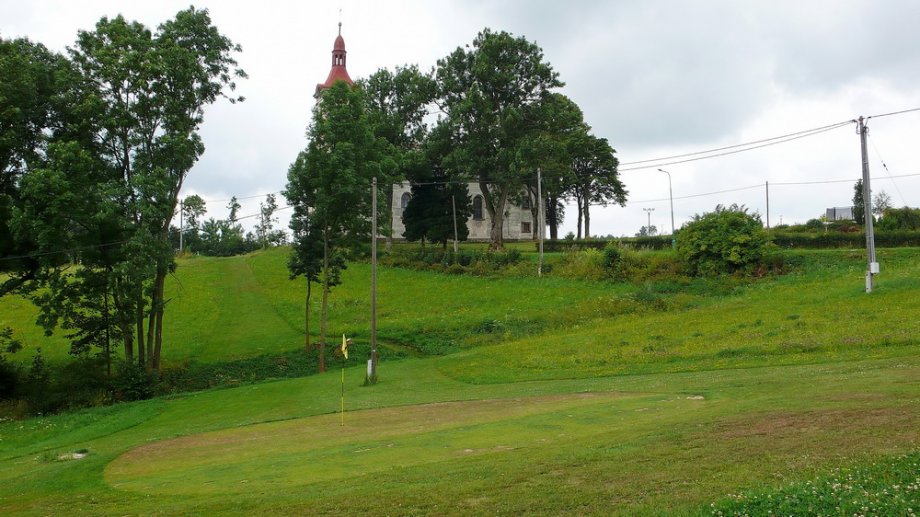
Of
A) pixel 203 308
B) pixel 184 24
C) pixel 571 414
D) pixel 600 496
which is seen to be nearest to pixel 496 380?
pixel 571 414

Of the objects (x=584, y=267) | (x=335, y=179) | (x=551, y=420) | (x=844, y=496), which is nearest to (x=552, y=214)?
(x=584, y=267)

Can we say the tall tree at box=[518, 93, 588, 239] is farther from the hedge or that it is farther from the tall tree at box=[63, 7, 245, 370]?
the tall tree at box=[63, 7, 245, 370]

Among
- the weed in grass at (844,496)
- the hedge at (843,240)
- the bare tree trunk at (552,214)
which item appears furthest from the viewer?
the bare tree trunk at (552,214)

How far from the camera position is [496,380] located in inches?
1160

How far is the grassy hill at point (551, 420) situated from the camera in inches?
408

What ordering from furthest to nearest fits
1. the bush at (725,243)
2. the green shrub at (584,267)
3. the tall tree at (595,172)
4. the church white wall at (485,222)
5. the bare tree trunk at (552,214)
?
the bare tree trunk at (552,214)
the church white wall at (485,222)
the tall tree at (595,172)
the green shrub at (584,267)
the bush at (725,243)

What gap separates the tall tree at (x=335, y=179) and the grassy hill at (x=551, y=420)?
716 cm

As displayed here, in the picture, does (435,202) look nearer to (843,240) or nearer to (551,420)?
(843,240)

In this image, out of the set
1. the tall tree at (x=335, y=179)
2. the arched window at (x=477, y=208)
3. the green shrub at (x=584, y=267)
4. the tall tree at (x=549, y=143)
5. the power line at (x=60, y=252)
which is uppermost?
the tall tree at (x=549, y=143)

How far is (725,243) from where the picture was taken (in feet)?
167

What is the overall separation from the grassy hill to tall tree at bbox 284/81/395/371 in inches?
282

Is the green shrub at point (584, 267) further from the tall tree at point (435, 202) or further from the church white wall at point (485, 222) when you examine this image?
the church white wall at point (485, 222)

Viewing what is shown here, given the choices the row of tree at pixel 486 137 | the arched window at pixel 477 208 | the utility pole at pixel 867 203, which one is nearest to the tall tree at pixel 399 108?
the row of tree at pixel 486 137

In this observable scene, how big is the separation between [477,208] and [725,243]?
5020cm
